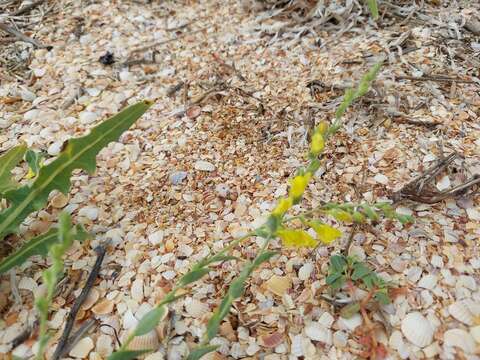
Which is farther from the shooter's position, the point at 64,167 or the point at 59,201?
the point at 59,201

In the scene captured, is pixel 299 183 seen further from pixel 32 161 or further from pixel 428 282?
pixel 32 161

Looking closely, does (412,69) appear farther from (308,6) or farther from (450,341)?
(450,341)

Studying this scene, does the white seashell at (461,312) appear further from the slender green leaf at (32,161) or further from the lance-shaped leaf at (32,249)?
the slender green leaf at (32,161)

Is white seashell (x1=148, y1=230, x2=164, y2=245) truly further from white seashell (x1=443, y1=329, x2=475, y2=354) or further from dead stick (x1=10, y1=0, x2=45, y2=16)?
dead stick (x1=10, y1=0, x2=45, y2=16)

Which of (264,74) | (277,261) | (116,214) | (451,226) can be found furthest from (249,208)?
(264,74)

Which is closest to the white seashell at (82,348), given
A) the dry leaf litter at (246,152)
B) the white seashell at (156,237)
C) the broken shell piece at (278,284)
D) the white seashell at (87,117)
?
the dry leaf litter at (246,152)

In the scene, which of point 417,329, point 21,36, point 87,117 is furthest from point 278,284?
point 21,36

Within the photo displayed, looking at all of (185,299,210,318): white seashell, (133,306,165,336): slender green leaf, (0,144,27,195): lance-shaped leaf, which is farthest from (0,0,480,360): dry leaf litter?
(133,306,165,336): slender green leaf
